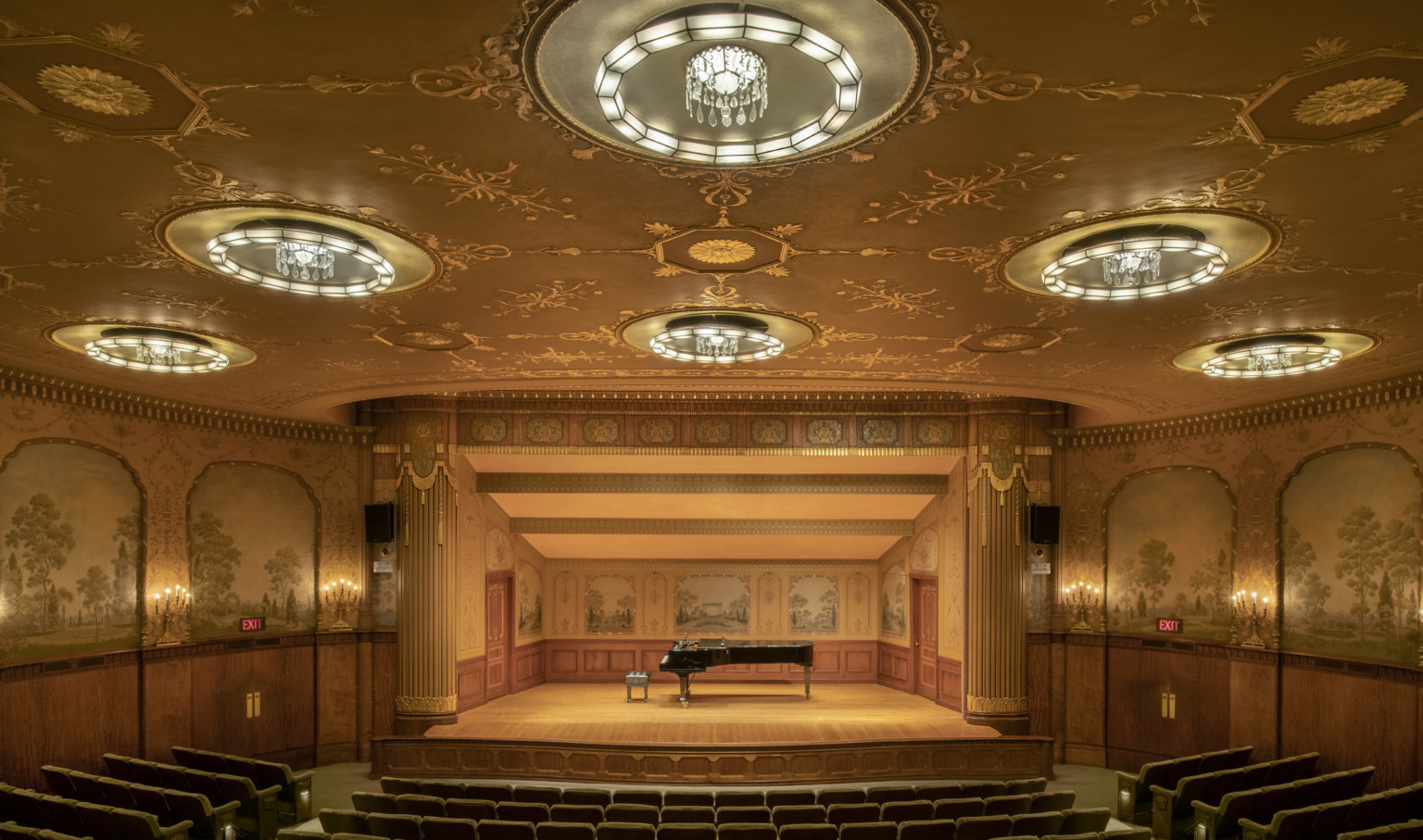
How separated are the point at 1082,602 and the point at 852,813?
22.6 ft

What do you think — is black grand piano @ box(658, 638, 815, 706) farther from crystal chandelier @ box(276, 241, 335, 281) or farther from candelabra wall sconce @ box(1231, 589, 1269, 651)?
crystal chandelier @ box(276, 241, 335, 281)

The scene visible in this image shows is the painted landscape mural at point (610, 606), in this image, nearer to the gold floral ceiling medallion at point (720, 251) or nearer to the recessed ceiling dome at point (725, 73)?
the gold floral ceiling medallion at point (720, 251)

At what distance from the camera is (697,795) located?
8672mm

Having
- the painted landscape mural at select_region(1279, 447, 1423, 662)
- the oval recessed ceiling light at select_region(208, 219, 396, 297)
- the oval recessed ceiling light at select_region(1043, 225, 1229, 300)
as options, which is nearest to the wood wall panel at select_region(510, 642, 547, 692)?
the oval recessed ceiling light at select_region(208, 219, 396, 297)

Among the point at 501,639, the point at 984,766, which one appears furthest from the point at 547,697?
the point at 984,766

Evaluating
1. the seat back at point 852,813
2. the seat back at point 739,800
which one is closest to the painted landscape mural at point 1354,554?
the seat back at point 852,813

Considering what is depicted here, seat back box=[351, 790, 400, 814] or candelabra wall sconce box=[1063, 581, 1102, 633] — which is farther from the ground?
candelabra wall sconce box=[1063, 581, 1102, 633]

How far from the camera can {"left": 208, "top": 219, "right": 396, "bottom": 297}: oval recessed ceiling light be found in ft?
17.1

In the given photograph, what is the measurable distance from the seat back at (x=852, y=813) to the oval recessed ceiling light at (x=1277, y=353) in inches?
211

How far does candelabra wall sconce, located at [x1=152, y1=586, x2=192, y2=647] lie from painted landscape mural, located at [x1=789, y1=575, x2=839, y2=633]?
33.4 feet

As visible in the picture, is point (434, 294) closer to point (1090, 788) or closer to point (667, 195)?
point (667, 195)

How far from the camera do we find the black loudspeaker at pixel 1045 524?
1320 centimetres

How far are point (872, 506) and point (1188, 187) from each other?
10833 mm

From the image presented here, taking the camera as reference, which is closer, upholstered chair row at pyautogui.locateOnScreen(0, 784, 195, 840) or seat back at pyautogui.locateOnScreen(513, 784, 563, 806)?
upholstered chair row at pyautogui.locateOnScreen(0, 784, 195, 840)
